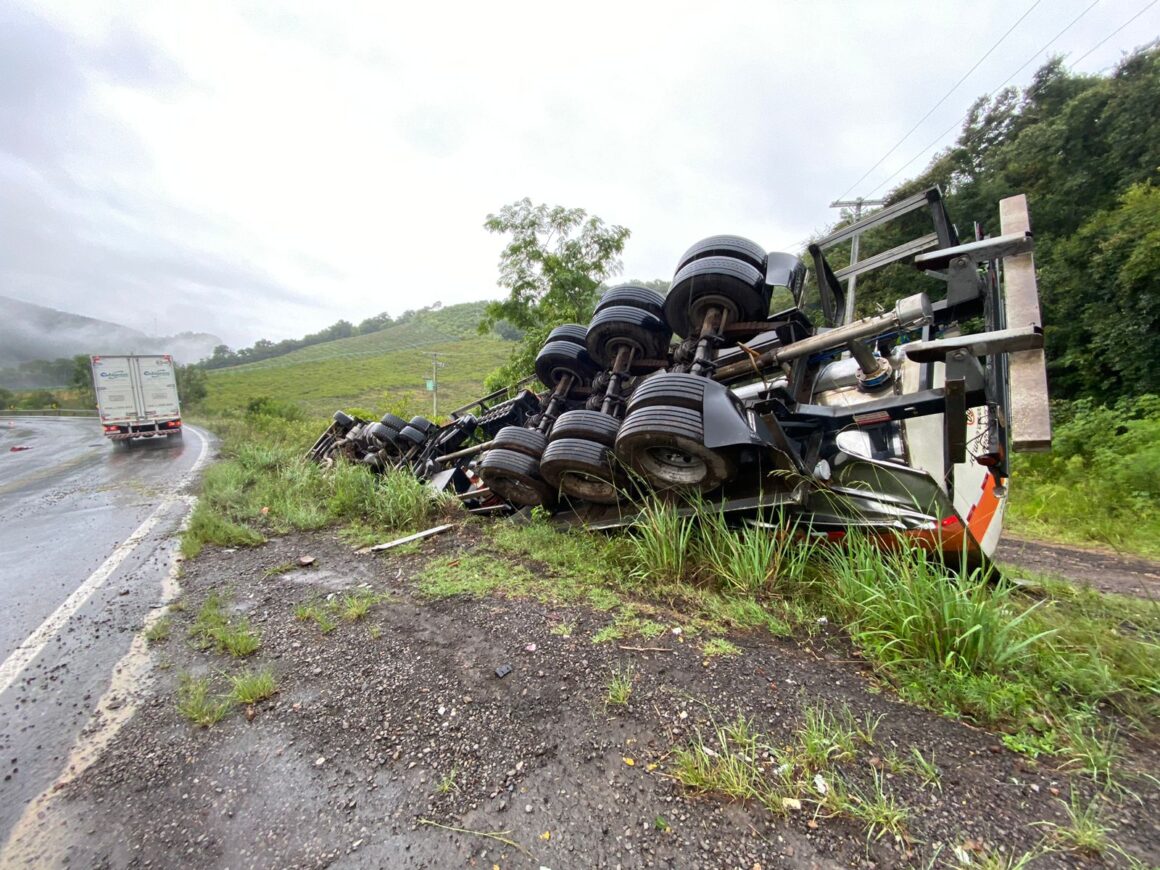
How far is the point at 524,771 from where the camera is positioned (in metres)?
1.71

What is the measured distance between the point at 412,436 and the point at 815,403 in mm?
5485

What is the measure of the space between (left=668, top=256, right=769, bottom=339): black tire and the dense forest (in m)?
9.12

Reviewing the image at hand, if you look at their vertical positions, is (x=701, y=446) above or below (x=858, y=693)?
above

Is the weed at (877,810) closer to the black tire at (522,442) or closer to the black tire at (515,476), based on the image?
the black tire at (515,476)

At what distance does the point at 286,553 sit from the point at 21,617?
1605 mm

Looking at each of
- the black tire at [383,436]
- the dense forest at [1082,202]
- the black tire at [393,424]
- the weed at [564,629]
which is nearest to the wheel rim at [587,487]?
the weed at [564,629]

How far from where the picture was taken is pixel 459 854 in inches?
56.0

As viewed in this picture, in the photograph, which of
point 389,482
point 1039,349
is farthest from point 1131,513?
point 389,482

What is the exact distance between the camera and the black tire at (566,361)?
540 cm

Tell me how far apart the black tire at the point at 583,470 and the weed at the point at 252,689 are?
227 cm

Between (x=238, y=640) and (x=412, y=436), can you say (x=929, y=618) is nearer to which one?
(x=238, y=640)

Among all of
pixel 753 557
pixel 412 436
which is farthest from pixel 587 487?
pixel 412 436

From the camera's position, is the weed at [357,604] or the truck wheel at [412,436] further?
the truck wheel at [412,436]

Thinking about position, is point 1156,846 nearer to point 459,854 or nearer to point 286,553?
point 459,854
